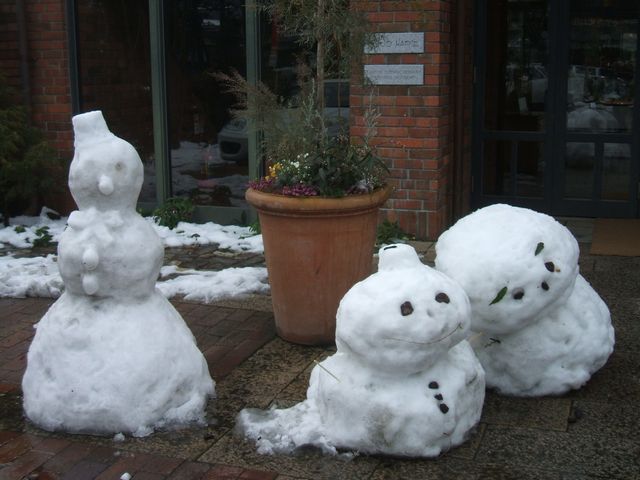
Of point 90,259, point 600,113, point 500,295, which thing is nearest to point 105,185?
point 90,259

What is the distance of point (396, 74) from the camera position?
7.39 m

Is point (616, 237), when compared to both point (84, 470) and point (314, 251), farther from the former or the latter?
point (84, 470)

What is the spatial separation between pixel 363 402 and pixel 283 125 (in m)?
2.21

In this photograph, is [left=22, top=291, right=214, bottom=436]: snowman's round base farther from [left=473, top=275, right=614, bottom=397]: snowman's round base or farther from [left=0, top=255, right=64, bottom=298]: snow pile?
[left=0, top=255, right=64, bottom=298]: snow pile

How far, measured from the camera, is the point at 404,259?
3715mm

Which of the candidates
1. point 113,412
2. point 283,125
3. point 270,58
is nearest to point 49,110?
point 270,58

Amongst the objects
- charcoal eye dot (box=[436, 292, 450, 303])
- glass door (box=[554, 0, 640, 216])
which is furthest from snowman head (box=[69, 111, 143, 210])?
glass door (box=[554, 0, 640, 216])

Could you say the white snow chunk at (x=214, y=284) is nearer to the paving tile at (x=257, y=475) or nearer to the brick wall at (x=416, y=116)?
the brick wall at (x=416, y=116)

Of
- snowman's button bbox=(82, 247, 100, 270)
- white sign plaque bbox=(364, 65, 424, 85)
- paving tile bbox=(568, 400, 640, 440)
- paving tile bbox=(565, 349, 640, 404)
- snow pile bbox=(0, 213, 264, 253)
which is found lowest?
paving tile bbox=(568, 400, 640, 440)

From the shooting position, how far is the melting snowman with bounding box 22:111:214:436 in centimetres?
390

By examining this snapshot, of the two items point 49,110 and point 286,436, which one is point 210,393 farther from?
point 49,110

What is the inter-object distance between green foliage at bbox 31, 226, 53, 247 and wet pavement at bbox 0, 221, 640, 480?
2901 millimetres

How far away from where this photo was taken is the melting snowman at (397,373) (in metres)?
3.56

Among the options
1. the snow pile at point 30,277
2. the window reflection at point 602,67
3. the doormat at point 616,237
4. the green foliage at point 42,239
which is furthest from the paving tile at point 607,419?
the green foliage at point 42,239
